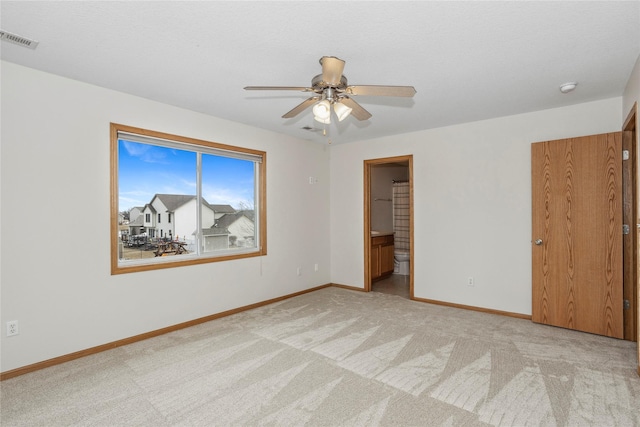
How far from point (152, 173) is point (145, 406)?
7.37 ft

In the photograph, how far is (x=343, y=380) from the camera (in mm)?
2428

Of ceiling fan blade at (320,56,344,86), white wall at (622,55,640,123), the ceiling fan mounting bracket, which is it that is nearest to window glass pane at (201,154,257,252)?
the ceiling fan mounting bracket

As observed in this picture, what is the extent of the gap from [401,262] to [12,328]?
5.74 m

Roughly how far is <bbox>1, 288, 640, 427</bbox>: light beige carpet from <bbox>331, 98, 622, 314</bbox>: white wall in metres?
0.67

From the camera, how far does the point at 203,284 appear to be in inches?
147

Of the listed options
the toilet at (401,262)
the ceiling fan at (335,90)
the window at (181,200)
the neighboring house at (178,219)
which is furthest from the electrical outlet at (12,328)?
the toilet at (401,262)

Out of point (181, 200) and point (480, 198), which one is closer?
point (181, 200)

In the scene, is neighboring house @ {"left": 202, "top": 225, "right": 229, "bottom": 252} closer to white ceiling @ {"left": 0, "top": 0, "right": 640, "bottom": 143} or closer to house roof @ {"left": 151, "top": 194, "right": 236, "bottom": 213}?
house roof @ {"left": 151, "top": 194, "right": 236, "bottom": 213}

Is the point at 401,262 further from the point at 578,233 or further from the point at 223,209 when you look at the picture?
the point at 223,209

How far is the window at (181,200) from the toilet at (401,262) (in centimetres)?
316

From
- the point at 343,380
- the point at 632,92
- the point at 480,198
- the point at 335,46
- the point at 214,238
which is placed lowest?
the point at 343,380

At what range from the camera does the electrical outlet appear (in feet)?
8.14

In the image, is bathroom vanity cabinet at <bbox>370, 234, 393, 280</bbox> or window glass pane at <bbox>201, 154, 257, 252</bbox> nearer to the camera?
window glass pane at <bbox>201, 154, 257, 252</bbox>

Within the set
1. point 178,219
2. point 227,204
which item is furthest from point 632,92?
point 178,219
